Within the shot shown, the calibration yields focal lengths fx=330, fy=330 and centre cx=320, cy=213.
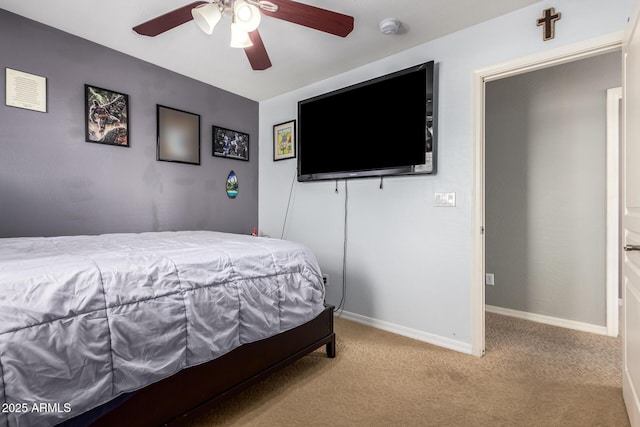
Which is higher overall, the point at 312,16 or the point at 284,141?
the point at 312,16

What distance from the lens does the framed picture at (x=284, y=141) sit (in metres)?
3.51

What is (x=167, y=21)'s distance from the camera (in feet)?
5.93

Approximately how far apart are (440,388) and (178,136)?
295cm

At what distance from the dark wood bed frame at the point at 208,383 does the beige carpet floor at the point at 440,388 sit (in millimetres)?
158

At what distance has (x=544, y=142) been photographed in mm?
2936

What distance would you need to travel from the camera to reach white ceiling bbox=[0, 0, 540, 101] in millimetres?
2119

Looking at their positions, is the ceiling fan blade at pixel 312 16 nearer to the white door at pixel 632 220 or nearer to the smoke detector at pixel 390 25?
the smoke detector at pixel 390 25

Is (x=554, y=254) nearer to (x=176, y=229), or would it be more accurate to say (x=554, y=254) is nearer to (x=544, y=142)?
(x=544, y=142)

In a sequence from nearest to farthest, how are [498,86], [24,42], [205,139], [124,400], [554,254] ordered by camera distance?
[124,400] < [24,42] < [554,254] < [498,86] < [205,139]

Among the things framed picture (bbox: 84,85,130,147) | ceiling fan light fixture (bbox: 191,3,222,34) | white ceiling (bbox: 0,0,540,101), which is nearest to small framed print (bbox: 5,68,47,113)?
framed picture (bbox: 84,85,130,147)

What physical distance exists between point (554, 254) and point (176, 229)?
3.43 metres

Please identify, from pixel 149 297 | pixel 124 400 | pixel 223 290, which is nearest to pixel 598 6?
pixel 223 290

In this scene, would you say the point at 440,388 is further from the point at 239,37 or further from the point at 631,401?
the point at 239,37

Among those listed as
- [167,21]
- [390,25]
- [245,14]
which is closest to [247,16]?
[245,14]
